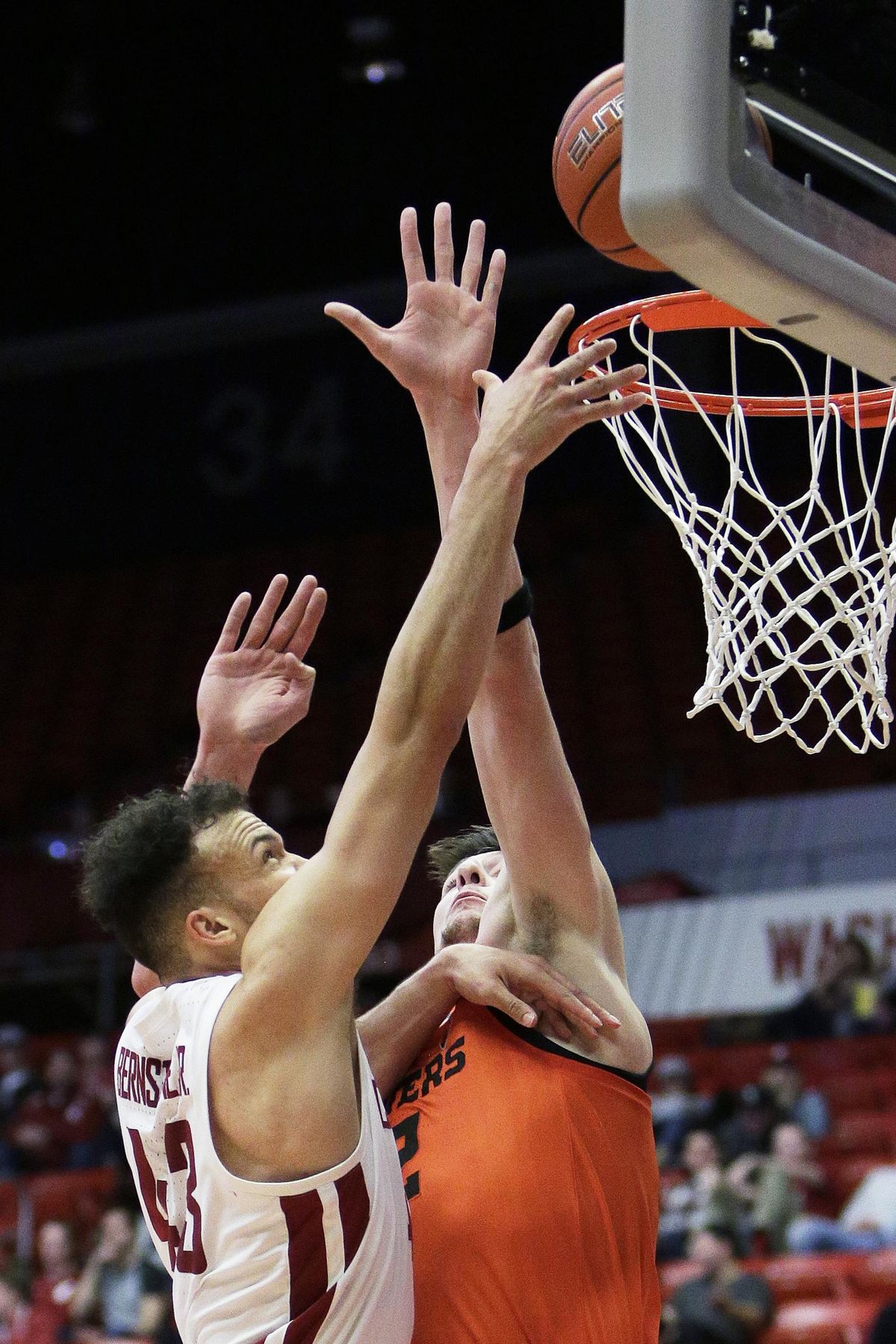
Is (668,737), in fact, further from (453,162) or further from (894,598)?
(894,598)

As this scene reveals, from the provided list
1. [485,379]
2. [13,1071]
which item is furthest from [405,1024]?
[13,1071]

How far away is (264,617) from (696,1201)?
14.0 feet

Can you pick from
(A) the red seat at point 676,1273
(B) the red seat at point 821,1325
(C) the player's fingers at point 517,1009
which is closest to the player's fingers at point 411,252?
(C) the player's fingers at point 517,1009

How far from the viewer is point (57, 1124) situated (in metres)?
8.91

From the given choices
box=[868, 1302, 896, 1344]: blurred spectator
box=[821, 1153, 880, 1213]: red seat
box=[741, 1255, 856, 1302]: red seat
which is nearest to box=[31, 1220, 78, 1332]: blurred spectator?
box=[741, 1255, 856, 1302]: red seat

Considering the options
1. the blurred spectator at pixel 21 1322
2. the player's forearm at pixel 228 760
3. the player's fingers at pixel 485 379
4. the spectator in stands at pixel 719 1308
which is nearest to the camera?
the player's fingers at pixel 485 379

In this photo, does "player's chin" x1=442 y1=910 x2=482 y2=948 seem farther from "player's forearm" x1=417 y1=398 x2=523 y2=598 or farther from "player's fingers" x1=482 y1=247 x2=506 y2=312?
"player's fingers" x1=482 y1=247 x2=506 y2=312

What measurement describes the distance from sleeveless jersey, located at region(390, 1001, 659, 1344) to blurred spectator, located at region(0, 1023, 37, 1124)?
713 centimetres

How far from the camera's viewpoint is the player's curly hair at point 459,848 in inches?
110

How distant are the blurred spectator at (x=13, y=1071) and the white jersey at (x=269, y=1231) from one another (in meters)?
7.22

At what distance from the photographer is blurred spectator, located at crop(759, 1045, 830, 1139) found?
718 centimetres

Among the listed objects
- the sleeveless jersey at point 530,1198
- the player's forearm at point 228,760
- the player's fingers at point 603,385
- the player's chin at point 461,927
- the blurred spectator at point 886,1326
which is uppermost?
the player's fingers at point 603,385

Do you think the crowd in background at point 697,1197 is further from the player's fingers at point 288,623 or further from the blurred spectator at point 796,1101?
the player's fingers at point 288,623

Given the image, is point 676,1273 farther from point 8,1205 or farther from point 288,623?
point 288,623
